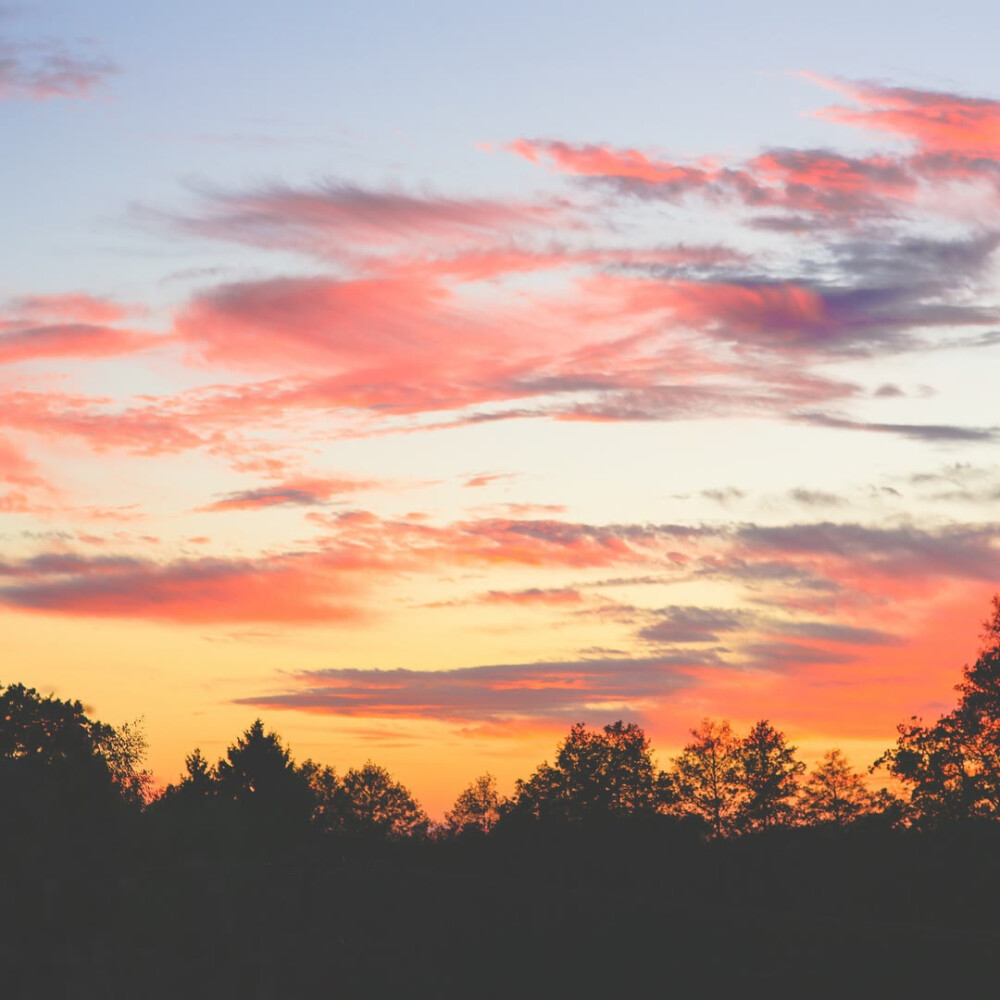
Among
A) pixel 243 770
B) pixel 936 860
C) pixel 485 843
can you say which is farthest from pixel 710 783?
pixel 485 843

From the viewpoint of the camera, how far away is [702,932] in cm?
1433

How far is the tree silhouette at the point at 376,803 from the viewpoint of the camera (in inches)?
5517

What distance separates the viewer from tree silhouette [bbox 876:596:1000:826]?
52.9 metres

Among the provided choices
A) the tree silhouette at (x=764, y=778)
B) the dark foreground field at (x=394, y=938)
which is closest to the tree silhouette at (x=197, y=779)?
the tree silhouette at (x=764, y=778)

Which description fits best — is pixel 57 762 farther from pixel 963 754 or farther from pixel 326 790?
pixel 326 790

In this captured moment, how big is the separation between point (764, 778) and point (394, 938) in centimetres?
8215

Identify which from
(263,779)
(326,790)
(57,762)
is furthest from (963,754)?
(326,790)

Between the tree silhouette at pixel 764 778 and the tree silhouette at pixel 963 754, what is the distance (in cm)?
3898

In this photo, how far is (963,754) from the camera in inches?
2142

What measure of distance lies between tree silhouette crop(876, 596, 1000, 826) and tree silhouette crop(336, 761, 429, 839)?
90.4m

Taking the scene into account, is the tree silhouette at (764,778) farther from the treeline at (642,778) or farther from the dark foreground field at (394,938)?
the dark foreground field at (394,938)

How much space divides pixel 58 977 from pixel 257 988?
2.46 metres

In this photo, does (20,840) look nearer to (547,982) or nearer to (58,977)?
(58,977)

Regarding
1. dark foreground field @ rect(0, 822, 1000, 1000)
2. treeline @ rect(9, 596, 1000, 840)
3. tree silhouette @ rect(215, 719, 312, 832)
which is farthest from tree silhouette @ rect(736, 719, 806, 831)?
dark foreground field @ rect(0, 822, 1000, 1000)
